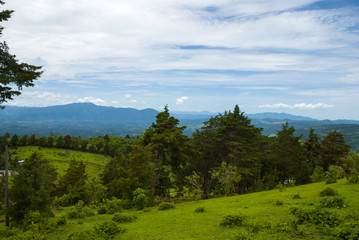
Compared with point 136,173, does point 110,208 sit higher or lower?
lower

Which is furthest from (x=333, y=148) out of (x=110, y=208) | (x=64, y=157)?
(x=64, y=157)

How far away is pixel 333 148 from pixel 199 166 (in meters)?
33.0

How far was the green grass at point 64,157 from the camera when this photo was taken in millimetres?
102625

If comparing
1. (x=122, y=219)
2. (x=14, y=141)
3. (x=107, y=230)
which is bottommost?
(x=14, y=141)

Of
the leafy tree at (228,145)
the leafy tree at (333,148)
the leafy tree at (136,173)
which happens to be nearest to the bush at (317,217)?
the leafy tree at (136,173)

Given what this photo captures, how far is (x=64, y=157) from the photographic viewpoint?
115 metres

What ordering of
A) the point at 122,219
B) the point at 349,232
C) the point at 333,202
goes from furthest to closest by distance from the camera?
the point at 122,219
the point at 333,202
the point at 349,232

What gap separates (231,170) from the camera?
114 ft

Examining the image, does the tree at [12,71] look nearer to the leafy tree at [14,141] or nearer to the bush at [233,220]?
the bush at [233,220]

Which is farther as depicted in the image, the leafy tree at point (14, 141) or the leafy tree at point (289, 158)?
the leafy tree at point (14, 141)

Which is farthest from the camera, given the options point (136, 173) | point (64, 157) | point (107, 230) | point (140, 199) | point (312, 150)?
point (64, 157)

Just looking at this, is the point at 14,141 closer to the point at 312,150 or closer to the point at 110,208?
the point at 110,208

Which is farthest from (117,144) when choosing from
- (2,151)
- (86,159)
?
(2,151)

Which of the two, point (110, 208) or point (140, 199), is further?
point (140, 199)
